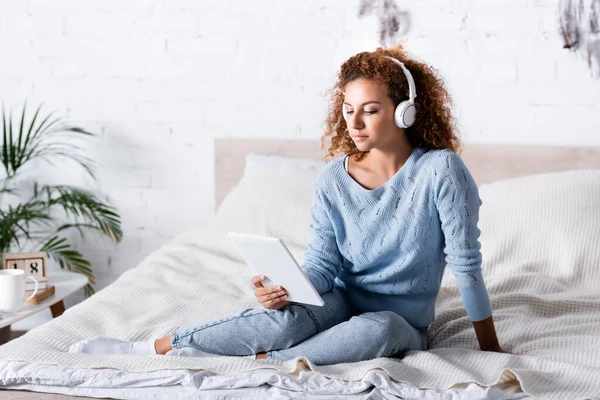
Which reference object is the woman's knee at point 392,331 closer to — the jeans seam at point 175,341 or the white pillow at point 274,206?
the jeans seam at point 175,341

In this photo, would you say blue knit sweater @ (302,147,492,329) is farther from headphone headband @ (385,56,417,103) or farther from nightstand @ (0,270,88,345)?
nightstand @ (0,270,88,345)

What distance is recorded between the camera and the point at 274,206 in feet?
8.41

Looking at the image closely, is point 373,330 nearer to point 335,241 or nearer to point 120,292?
point 335,241

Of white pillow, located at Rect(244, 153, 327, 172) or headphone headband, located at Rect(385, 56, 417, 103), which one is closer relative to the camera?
headphone headband, located at Rect(385, 56, 417, 103)

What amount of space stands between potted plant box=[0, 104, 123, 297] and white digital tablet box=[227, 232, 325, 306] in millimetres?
1510

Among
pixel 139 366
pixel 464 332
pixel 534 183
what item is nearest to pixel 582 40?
pixel 534 183

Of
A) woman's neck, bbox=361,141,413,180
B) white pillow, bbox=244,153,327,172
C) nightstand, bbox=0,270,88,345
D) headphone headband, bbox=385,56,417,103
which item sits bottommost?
nightstand, bbox=0,270,88,345

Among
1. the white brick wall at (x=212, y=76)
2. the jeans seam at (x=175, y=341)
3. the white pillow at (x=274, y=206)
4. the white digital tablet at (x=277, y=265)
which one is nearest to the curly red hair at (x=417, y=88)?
the white digital tablet at (x=277, y=265)

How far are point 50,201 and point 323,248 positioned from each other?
4.96ft

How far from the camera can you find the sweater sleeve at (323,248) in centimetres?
178

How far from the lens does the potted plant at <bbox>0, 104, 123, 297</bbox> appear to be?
3008 millimetres

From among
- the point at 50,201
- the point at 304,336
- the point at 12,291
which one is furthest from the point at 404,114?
the point at 50,201

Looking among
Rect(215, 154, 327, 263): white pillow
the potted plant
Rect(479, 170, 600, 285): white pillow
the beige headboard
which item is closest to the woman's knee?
Rect(479, 170, 600, 285): white pillow

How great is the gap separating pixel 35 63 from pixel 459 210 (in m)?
2.11
